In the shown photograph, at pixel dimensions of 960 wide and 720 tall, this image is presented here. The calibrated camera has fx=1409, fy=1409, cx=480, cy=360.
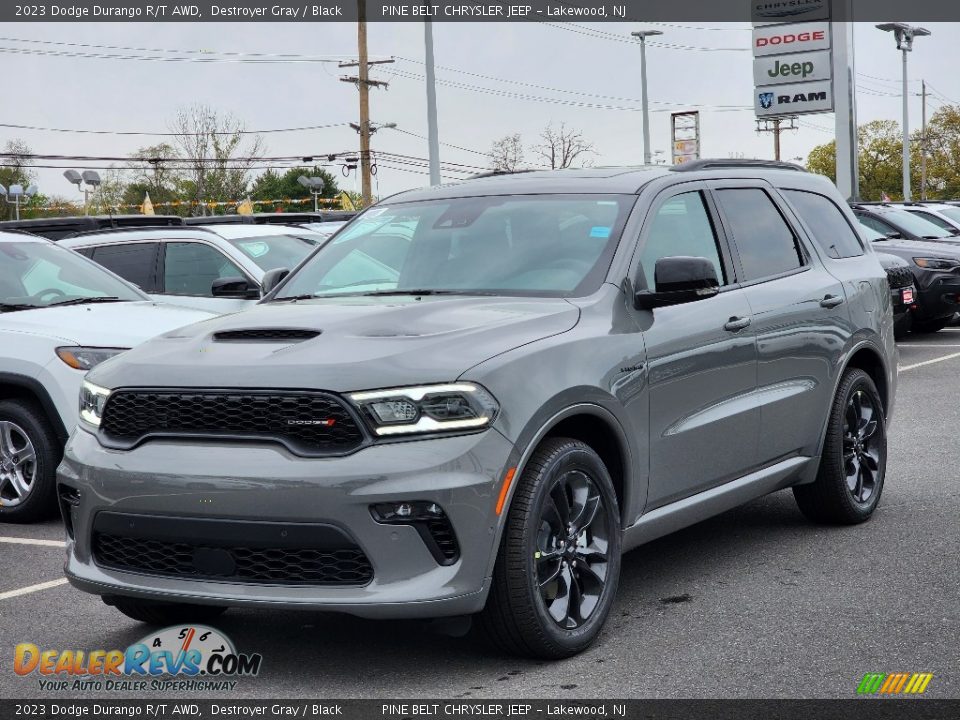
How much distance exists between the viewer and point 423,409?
4.58 meters

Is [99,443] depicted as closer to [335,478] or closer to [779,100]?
[335,478]

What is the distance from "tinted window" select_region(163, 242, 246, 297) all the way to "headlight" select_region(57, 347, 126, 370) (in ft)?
14.3

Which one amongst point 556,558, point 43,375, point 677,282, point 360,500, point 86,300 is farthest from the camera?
point 86,300

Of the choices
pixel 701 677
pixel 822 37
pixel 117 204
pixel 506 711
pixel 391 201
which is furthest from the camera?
pixel 117 204

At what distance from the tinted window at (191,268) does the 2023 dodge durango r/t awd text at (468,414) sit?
19.3 ft

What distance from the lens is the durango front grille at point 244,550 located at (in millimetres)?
4527

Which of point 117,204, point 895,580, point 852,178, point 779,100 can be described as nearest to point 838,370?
point 895,580

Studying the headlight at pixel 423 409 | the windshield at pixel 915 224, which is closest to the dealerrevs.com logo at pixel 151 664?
the headlight at pixel 423 409

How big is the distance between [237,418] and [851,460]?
381 cm

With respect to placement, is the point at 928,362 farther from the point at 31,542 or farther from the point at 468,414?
the point at 468,414

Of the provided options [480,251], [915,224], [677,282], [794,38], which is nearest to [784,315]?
[677,282]

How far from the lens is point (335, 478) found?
14.6 feet

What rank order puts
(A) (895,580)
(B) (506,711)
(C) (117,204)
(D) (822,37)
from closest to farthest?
(B) (506,711) → (A) (895,580) → (D) (822,37) → (C) (117,204)

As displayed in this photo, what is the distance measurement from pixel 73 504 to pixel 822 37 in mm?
42339
